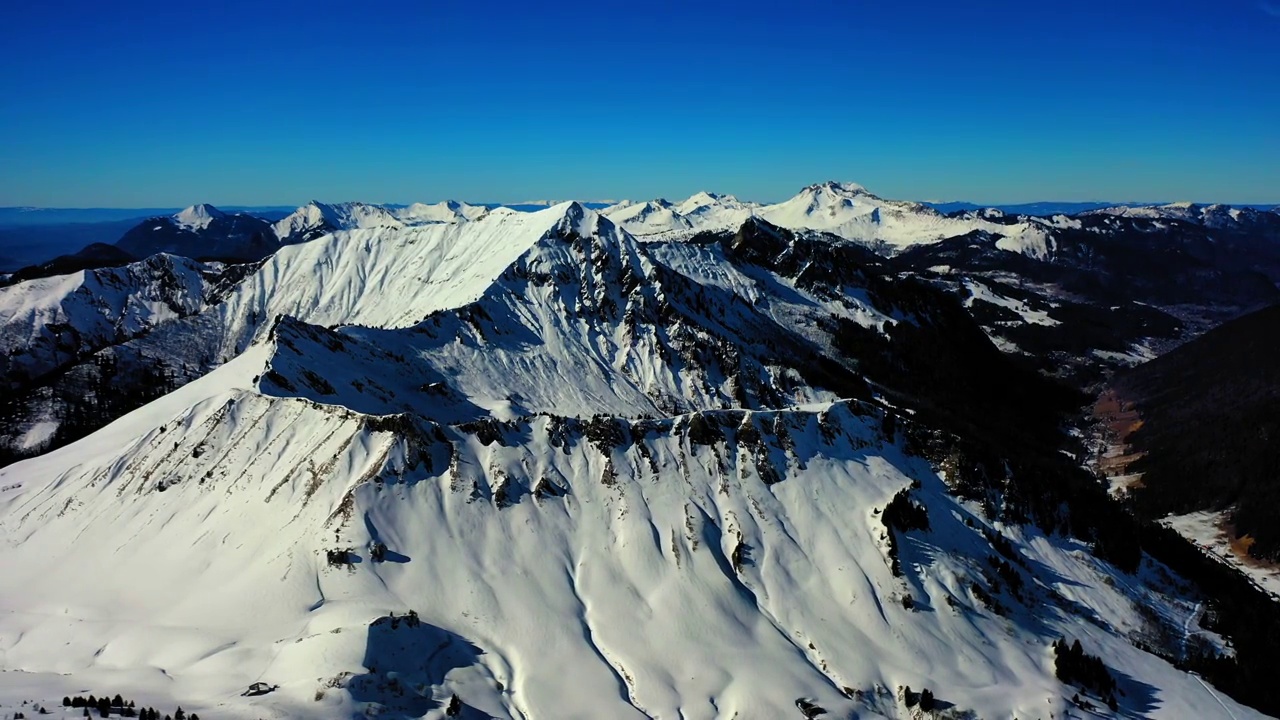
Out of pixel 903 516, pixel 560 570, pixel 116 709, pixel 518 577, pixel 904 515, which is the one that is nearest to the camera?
pixel 116 709

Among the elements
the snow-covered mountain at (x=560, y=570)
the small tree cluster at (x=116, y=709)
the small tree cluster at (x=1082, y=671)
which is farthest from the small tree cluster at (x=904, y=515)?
the small tree cluster at (x=116, y=709)

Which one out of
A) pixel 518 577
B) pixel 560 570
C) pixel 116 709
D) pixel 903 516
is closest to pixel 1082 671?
pixel 903 516

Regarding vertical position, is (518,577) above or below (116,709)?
below

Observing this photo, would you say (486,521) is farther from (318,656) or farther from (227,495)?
(227,495)

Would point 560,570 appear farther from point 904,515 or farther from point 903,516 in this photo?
point 904,515

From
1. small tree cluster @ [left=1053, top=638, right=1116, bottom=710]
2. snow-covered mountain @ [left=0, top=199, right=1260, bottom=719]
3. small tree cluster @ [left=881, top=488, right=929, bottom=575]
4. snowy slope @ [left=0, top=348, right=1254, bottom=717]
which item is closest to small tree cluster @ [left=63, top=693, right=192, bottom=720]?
snow-covered mountain @ [left=0, top=199, right=1260, bottom=719]

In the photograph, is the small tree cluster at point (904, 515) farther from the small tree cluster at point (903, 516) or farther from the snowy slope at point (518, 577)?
the snowy slope at point (518, 577)

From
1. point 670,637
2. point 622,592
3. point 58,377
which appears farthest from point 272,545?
point 58,377

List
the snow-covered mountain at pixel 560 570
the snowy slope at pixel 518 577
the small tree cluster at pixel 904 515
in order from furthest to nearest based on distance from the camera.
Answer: the small tree cluster at pixel 904 515, the snow-covered mountain at pixel 560 570, the snowy slope at pixel 518 577

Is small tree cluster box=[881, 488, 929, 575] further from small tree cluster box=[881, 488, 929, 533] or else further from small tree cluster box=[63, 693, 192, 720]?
small tree cluster box=[63, 693, 192, 720]
